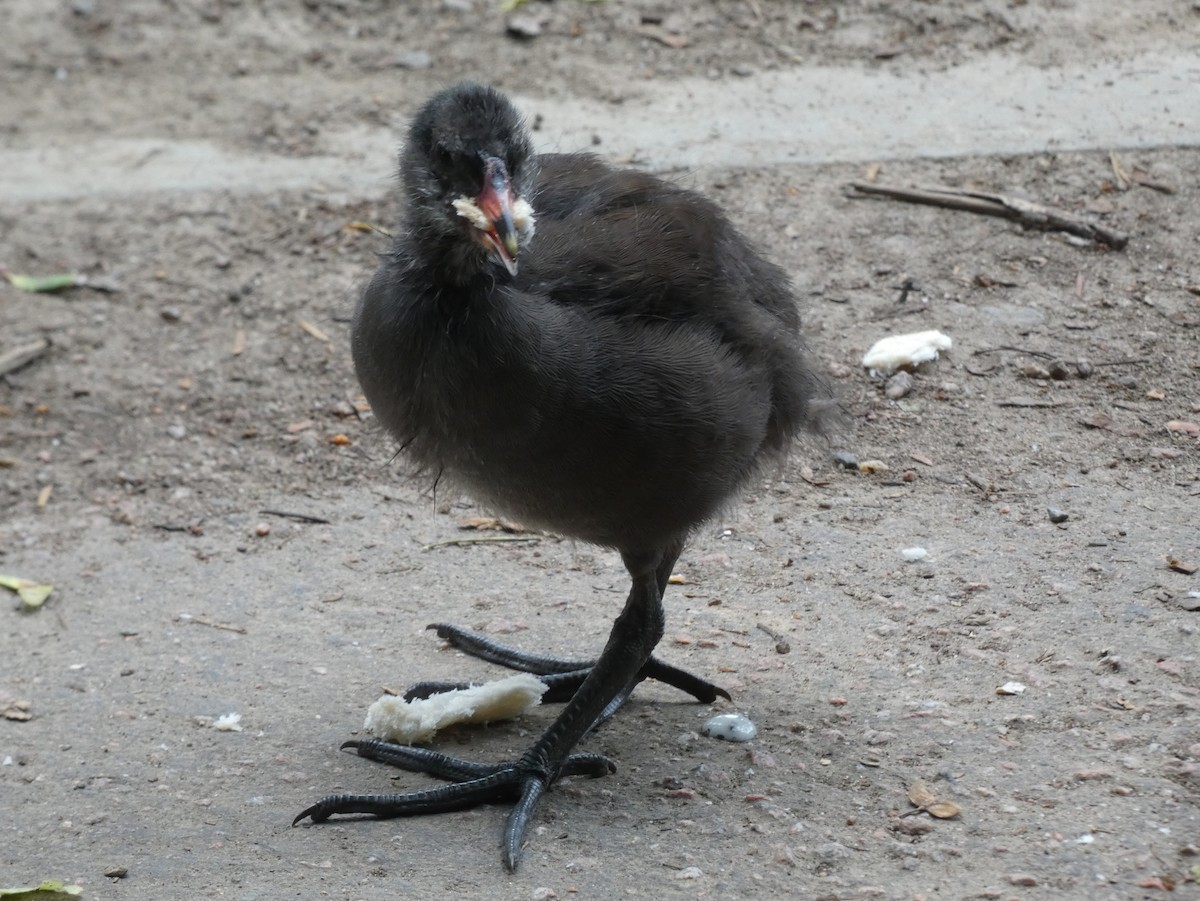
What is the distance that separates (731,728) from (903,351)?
2.19 metres

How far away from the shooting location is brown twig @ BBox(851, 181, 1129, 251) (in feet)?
20.9

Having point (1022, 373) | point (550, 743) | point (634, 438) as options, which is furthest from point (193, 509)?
point (1022, 373)

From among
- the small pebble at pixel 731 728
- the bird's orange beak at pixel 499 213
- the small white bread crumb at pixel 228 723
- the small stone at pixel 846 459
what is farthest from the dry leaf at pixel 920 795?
the small white bread crumb at pixel 228 723

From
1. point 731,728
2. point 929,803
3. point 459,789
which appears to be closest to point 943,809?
point 929,803

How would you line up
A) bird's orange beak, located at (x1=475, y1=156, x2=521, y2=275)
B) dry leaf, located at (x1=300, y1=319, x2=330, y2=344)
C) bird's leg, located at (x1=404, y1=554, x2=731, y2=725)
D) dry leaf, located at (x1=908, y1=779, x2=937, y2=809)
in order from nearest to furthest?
bird's orange beak, located at (x1=475, y1=156, x2=521, y2=275), dry leaf, located at (x1=908, y1=779, x2=937, y2=809), bird's leg, located at (x1=404, y1=554, x2=731, y2=725), dry leaf, located at (x1=300, y1=319, x2=330, y2=344)

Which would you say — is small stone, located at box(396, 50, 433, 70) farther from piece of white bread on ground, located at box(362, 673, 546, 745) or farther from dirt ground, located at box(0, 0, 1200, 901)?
piece of white bread on ground, located at box(362, 673, 546, 745)

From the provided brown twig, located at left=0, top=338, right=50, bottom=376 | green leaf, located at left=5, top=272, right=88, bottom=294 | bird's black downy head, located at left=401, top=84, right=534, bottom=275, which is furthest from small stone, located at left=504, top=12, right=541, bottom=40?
bird's black downy head, located at left=401, top=84, right=534, bottom=275

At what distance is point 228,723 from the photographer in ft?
15.1

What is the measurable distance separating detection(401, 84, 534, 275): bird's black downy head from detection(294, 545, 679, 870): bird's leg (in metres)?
1.13

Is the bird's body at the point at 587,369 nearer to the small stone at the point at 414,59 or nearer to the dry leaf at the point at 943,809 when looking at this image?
the dry leaf at the point at 943,809

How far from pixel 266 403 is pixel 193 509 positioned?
2.29 ft

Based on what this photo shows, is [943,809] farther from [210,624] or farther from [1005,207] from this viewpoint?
[1005,207]

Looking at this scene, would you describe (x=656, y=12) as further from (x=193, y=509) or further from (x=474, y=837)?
(x=474, y=837)

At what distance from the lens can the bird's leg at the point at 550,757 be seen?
Result: 4.03m
